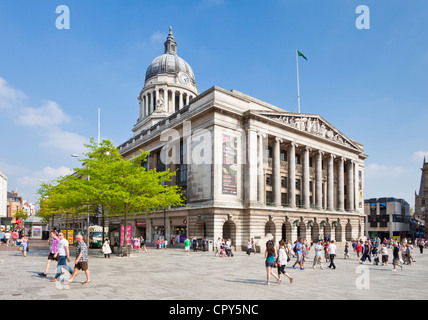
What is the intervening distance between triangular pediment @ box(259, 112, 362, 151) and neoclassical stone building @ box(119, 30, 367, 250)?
0.49ft

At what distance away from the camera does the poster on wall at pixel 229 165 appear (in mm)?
39719

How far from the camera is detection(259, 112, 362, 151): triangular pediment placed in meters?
46.8

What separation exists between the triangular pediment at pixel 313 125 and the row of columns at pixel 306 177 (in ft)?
8.57

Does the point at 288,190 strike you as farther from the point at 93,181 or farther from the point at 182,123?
the point at 93,181

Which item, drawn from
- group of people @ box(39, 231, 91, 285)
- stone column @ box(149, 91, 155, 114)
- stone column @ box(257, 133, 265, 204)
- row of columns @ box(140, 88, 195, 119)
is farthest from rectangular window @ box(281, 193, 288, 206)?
stone column @ box(149, 91, 155, 114)

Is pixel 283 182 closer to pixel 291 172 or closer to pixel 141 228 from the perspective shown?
pixel 291 172

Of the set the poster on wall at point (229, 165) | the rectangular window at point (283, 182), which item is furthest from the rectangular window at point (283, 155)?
the poster on wall at point (229, 165)

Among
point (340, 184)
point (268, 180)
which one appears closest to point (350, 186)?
point (340, 184)

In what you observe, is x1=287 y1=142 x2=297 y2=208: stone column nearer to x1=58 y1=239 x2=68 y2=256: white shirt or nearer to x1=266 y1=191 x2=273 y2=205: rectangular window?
x1=266 y1=191 x2=273 y2=205: rectangular window

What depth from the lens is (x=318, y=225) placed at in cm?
5144

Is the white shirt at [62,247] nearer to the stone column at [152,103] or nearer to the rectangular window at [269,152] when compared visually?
the rectangular window at [269,152]
